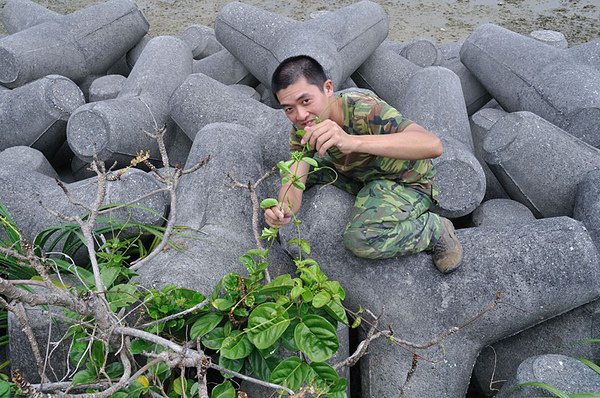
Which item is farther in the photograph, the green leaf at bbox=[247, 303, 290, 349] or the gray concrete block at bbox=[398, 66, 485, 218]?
the gray concrete block at bbox=[398, 66, 485, 218]

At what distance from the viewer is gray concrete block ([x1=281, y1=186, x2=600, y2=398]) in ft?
5.49

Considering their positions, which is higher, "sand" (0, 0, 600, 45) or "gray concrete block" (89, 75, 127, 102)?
"gray concrete block" (89, 75, 127, 102)

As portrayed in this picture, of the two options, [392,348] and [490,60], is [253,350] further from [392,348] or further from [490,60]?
[490,60]

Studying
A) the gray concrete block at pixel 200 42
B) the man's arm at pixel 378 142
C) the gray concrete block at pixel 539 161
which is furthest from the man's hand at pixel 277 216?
the gray concrete block at pixel 200 42

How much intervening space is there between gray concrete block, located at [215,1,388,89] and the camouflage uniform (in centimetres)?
87

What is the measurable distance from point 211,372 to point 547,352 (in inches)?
37.0

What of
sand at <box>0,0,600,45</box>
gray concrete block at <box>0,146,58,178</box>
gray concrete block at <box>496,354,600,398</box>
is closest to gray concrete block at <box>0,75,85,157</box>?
gray concrete block at <box>0,146,58,178</box>

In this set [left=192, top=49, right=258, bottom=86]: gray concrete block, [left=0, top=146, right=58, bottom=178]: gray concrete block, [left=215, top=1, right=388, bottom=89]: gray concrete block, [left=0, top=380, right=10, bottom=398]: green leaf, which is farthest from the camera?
[left=192, top=49, right=258, bottom=86]: gray concrete block

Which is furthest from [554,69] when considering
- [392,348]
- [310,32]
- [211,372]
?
[211,372]

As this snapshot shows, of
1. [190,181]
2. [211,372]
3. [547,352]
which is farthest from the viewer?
[190,181]

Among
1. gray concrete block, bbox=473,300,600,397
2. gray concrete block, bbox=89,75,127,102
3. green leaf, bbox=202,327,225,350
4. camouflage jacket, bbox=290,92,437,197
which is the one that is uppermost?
camouflage jacket, bbox=290,92,437,197

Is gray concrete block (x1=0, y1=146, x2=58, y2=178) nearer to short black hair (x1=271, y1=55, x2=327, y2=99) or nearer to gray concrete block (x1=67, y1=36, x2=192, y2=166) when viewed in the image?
gray concrete block (x1=67, y1=36, x2=192, y2=166)

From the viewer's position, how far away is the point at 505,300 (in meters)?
1.69

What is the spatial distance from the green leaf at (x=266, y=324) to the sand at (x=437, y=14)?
380 centimetres
